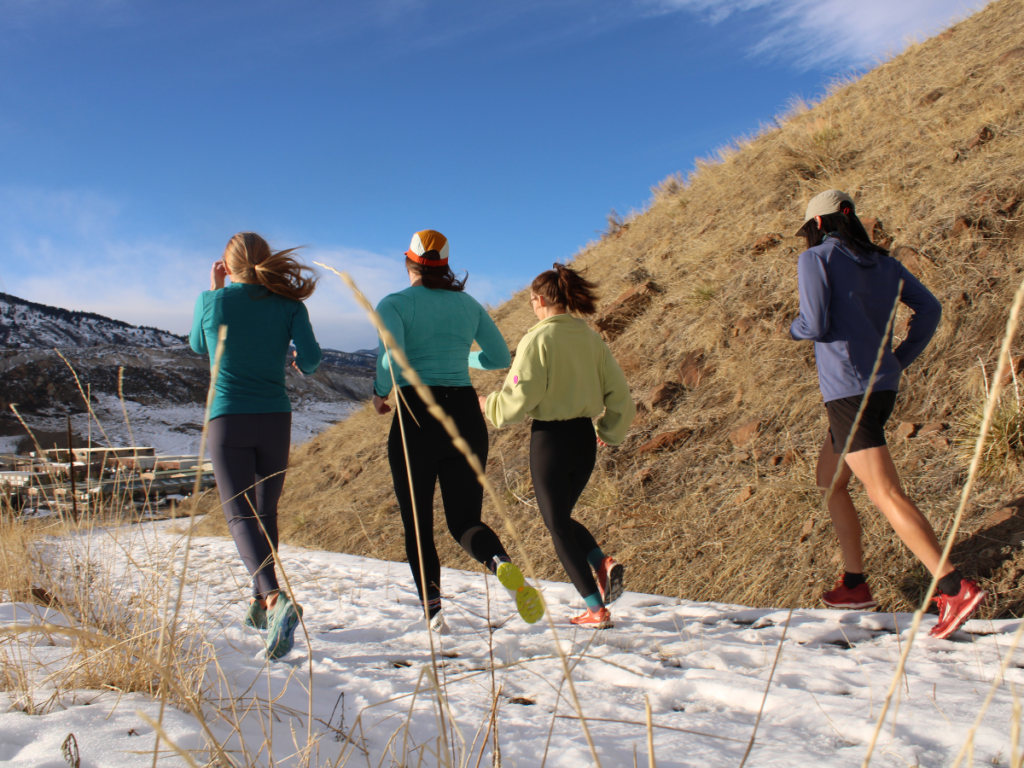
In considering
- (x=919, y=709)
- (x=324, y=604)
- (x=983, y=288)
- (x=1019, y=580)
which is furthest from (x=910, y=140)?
(x=324, y=604)

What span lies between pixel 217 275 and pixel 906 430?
165 inches

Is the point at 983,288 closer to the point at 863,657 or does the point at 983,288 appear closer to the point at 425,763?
the point at 863,657

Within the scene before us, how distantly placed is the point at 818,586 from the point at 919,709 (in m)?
1.52

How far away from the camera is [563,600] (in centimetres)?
364

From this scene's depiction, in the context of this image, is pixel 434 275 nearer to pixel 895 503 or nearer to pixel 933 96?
pixel 895 503

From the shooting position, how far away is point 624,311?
726 centimetres

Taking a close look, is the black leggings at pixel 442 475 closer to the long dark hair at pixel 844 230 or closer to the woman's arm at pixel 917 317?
the long dark hair at pixel 844 230

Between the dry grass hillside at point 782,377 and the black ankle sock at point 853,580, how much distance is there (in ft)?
0.71

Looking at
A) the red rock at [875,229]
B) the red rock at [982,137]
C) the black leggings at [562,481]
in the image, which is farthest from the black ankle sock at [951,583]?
the red rock at [982,137]

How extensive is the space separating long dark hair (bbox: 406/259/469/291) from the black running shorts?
191cm

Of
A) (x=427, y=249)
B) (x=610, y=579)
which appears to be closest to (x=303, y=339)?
(x=427, y=249)

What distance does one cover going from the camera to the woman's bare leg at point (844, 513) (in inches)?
113

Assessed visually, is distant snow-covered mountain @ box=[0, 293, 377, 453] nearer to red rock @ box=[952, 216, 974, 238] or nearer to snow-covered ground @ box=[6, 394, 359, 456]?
snow-covered ground @ box=[6, 394, 359, 456]

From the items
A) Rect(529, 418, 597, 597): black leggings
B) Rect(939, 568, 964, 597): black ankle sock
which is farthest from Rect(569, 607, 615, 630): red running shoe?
Rect(939, 568, 964, 597): black ankle sock
